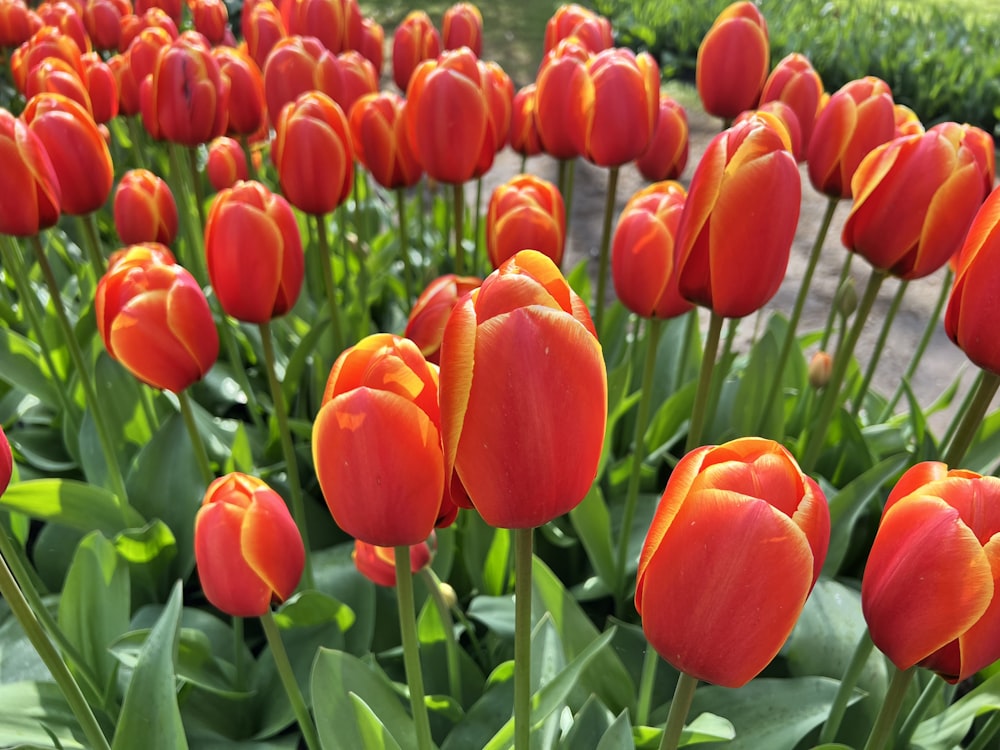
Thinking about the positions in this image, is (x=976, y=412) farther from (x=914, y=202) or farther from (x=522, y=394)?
(x=522, y=394)

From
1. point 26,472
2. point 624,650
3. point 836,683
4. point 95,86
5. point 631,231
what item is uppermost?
point 631,231

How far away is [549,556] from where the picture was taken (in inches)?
57.6

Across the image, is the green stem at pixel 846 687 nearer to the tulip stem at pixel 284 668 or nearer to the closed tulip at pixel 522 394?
the closed tulip at pixel 522 394

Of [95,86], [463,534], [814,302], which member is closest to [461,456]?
[463,534]

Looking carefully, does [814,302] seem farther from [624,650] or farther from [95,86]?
[95,86]

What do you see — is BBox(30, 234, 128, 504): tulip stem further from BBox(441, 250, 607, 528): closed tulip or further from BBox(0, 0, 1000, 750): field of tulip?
BBox(441, 250, 607, 528): closed tulip

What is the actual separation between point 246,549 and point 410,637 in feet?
0.59

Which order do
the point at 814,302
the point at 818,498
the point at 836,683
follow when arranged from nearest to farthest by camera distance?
the point at 818,498 → the point at 836,683 → the point at 814,302

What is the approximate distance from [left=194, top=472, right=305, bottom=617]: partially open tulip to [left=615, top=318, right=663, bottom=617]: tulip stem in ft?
1.61

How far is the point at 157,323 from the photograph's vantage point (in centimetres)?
98

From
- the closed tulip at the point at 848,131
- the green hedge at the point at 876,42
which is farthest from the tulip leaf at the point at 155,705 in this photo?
the green hedge at the point at 876,42

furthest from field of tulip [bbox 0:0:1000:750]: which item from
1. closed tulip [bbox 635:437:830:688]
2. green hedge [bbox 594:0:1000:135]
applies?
green hedge [bbox 594:0:1000:135]

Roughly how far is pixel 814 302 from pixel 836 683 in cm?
212

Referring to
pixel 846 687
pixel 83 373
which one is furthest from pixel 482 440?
pixel 83 373
